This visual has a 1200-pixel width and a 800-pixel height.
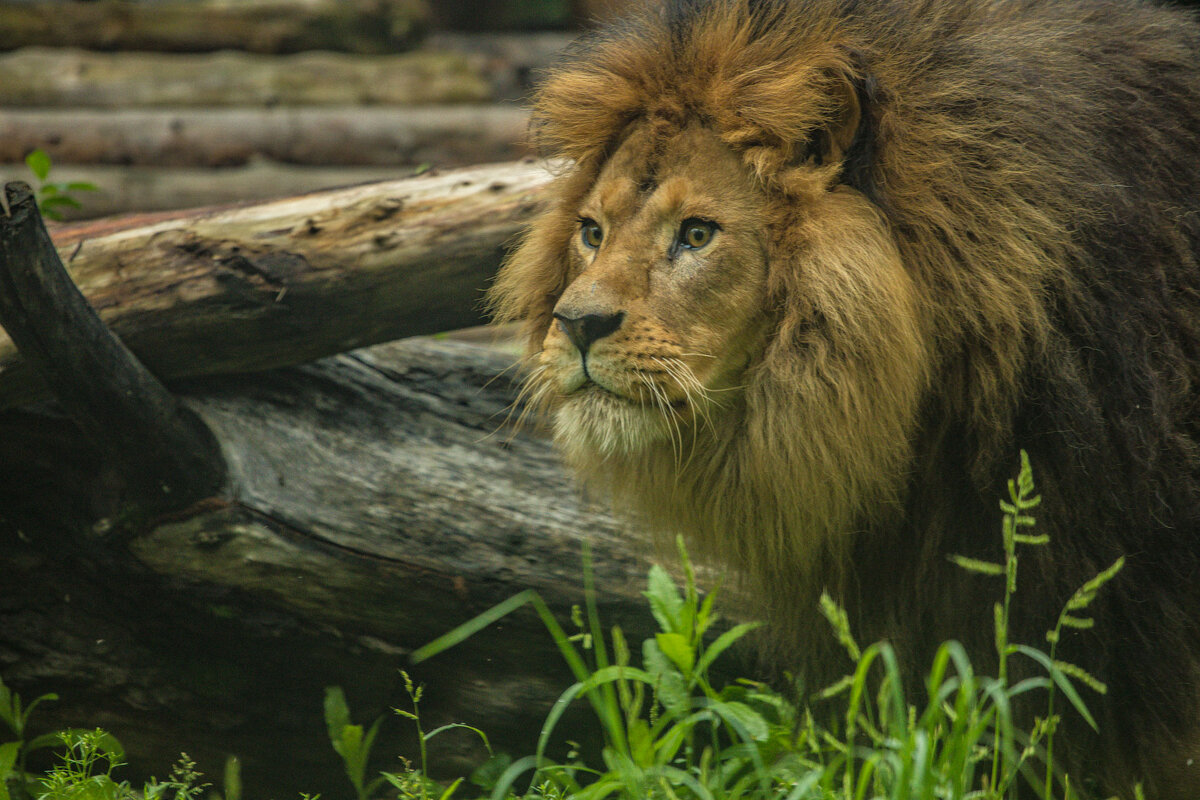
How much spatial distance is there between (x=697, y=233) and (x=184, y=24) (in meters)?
5.96

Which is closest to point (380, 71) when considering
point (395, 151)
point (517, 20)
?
point (395, 151)

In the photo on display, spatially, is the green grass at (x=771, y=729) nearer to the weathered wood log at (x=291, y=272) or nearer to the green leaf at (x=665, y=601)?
the green leaf at (x=665, y=601)

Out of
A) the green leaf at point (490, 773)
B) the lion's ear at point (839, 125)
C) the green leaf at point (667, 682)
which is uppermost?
the lion's ear at point (839, 125)

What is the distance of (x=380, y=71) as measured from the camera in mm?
7504

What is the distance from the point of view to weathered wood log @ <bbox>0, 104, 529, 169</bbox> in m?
7.04

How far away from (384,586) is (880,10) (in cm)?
199

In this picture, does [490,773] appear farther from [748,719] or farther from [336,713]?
[748,719]

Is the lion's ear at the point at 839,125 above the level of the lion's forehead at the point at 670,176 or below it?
above

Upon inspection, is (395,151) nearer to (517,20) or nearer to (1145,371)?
(517,20)

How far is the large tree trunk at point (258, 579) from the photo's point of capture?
121 inches

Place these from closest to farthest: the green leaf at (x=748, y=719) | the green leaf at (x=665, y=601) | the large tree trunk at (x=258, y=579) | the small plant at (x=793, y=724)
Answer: the small plant at (x=793, y=724) < the green leaf at (x=748, y=719) < the green leaf at (x=665, y=601) < the large tree trunk at (x=258, y=579)

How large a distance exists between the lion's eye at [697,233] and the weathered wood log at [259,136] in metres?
4.60

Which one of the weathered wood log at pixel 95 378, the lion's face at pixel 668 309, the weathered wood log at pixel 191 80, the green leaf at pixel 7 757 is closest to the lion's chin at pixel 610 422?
the lion's face at pixel 668 309

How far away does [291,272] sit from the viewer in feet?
10.6
